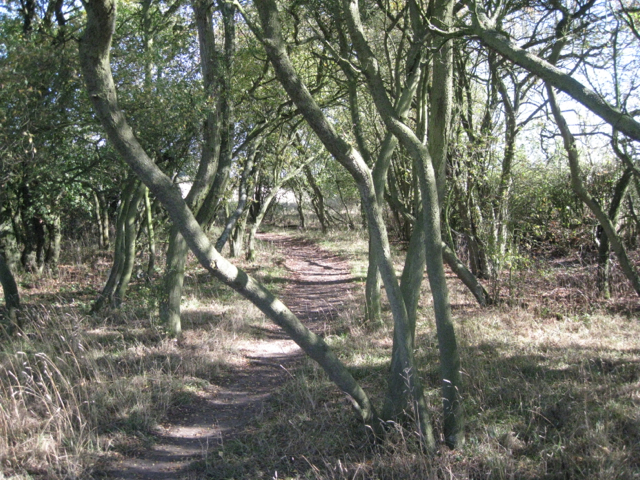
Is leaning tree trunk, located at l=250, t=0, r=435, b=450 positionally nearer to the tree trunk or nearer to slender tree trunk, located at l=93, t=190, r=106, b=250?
the tree trunk

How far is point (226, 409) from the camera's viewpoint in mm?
5387

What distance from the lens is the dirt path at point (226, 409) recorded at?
A: 4.25m

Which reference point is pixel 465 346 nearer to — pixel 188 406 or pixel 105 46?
pixel 188 406

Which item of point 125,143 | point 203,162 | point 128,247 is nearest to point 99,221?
point 128,247

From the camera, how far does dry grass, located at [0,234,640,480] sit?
3918 millimetres

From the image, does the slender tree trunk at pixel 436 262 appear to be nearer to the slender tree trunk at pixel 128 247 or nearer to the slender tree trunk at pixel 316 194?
the slender tree trunk at pixel 128 247

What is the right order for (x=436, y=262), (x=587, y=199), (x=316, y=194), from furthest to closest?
(x=316, y=194), (x=587, y=199), (x=436, y=262)

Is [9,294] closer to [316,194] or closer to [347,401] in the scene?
[347,401]

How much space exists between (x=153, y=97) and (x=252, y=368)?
4.08 metres

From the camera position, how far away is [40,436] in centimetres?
421

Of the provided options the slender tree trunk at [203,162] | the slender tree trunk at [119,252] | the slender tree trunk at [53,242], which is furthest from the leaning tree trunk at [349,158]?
the slender tree trunk at [53,242]

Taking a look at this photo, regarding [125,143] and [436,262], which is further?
[436,262]

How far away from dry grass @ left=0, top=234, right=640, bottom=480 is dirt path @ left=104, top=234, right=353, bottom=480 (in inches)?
6.8

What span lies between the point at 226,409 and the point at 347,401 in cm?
138
